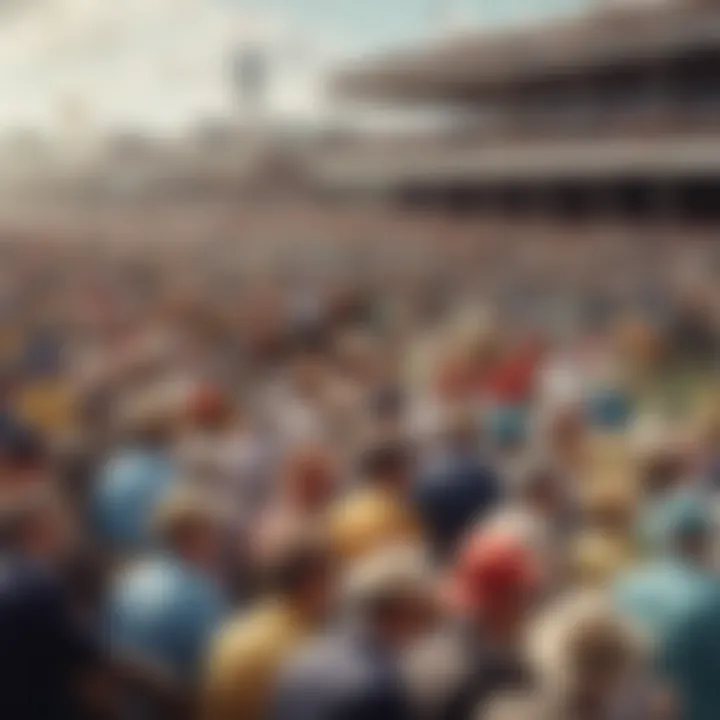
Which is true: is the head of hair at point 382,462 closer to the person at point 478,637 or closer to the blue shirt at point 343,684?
the person at point 478,637

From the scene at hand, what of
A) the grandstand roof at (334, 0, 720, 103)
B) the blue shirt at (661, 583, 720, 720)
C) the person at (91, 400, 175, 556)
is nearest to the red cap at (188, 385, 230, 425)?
the person at (91, 400, 175, 556)

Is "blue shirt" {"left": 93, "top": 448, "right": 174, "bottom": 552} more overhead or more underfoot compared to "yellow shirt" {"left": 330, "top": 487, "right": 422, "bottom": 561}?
more overhead

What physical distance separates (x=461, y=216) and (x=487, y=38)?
51.5 inches

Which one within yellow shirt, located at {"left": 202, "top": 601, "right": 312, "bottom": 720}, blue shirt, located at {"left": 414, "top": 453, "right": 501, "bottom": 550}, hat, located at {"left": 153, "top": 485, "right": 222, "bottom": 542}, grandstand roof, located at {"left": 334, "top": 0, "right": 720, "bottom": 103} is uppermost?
grandstand roof, located at {"left": 334, "top": 0, "right": 720, "bottom": 103}

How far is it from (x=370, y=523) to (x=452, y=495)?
0.14m

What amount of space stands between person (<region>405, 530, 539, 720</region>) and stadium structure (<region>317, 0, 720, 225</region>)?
185 centimetres

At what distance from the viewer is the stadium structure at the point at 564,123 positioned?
10.8 feet

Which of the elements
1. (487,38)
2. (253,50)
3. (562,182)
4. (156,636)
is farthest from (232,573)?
(562,182)

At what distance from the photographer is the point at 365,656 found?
1.09 metres

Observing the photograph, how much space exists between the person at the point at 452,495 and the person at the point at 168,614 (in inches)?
9.6

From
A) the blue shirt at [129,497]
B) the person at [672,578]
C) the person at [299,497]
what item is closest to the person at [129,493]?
the blue shirt at [129,497]

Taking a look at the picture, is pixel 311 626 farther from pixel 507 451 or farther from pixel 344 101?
pixel 344 101

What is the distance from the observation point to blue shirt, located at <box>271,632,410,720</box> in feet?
3.51

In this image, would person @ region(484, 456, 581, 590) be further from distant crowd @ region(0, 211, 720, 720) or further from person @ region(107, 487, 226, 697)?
person @ region(107, 487, 226, 697)
